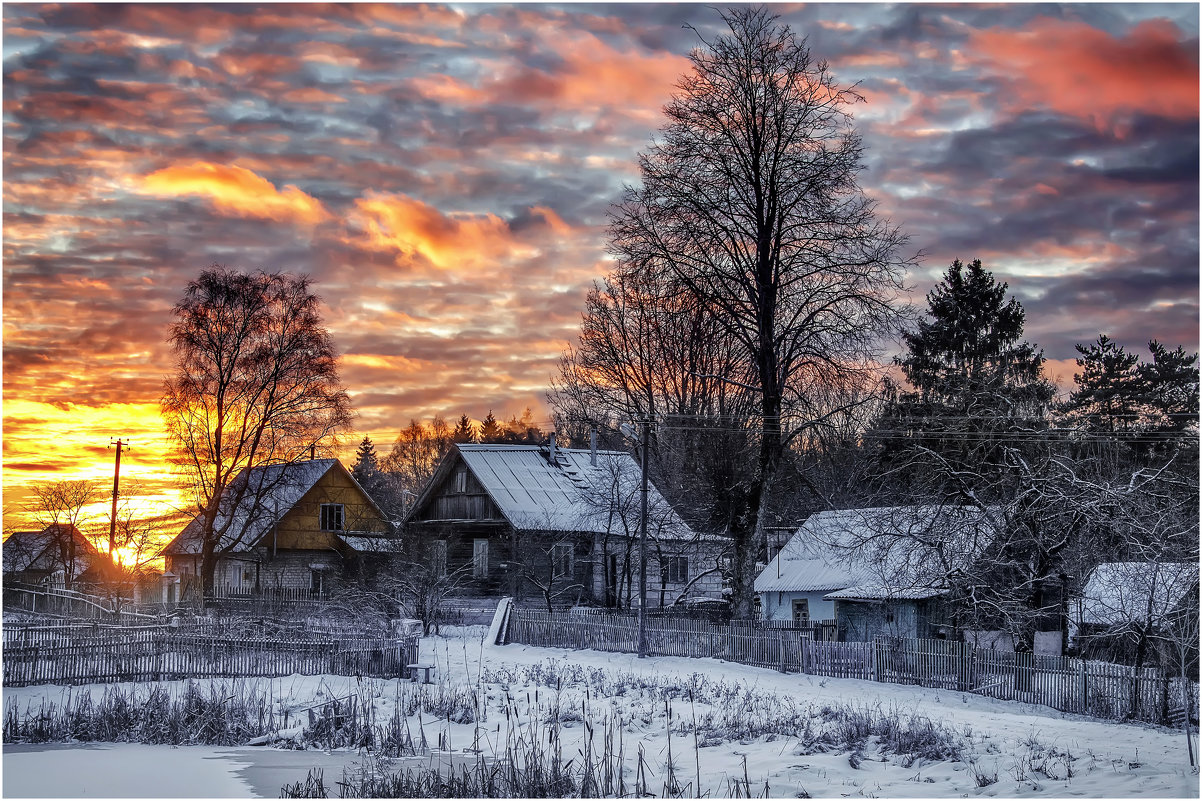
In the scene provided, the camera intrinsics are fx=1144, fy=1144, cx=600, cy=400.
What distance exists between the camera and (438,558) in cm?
4094

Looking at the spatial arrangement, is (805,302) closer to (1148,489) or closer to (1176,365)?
(1148,489)

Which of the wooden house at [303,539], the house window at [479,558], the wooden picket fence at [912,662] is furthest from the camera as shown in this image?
the wooden house at [303,539]

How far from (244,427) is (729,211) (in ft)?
67.7

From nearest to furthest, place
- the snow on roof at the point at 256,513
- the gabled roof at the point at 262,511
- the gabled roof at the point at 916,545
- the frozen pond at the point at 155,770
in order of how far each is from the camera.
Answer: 1. the frozen pond at the point at 155,770
2. the gabled roof at the point at 916,545
3. the snow on roof at the point at 256,513
4. the gabled roof at the point at 262,511

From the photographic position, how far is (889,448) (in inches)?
1515

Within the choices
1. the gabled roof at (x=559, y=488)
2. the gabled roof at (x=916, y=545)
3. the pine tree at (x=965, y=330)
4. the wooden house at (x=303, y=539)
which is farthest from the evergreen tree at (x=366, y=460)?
the gabled roof at (x=916, y=545)

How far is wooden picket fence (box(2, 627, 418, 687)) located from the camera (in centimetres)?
2425

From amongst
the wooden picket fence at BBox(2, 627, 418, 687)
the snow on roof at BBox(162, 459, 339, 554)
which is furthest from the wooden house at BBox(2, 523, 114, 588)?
the wooden picket fence at BBox(2, 627, 418, 687)

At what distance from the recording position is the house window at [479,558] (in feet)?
155

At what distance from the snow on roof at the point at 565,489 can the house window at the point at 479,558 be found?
106 inches

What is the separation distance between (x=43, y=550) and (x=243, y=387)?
35313mm

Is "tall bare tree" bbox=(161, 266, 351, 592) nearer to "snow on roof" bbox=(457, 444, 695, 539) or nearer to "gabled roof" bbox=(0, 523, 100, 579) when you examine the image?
"snow on roof" bbox=(457, 444, 695, 539)

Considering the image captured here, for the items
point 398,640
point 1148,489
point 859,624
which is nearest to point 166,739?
point 398,640

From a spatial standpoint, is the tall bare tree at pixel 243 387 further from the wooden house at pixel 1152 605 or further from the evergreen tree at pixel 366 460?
the evergreen tree at pixel 366 460
